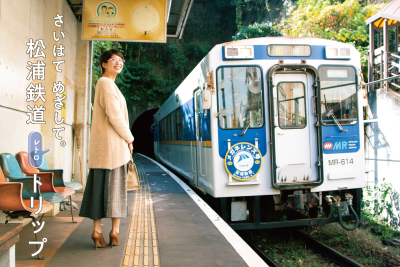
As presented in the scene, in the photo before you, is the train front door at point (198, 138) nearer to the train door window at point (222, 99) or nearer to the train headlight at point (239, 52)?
the train door window at point (222, 99)

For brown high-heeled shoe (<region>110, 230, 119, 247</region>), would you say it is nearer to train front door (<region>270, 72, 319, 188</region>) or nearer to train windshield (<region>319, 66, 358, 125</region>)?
train front door (<region>270, 72, 319, 188</region>)

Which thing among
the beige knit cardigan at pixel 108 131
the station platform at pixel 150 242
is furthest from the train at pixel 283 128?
the beige knit cardigan at pixel 108 131

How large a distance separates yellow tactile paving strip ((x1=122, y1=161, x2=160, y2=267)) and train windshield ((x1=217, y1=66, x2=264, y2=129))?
5.96 ft

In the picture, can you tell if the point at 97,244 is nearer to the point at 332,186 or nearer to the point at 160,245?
the point at 160,245

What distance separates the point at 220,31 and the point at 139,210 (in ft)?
82.5

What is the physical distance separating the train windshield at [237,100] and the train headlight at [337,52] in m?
1.22

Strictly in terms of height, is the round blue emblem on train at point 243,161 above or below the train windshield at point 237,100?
below

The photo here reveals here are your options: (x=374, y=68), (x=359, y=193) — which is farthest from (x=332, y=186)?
(x=374, y=68)

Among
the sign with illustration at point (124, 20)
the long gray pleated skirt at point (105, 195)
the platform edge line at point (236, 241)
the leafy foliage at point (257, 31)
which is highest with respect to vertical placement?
the leafy foliage at point (257, 31)

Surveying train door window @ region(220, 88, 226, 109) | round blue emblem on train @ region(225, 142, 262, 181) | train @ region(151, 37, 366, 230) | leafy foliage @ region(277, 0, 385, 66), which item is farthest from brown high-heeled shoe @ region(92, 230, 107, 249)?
leafy foliage @ region(277, 0, 385, 66)

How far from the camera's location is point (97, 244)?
145 inches

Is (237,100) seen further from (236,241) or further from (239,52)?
(236,241)

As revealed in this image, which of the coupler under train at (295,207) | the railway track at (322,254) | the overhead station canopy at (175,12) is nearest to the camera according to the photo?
the railway track at (322,254)

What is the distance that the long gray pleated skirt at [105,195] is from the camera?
141 inches
